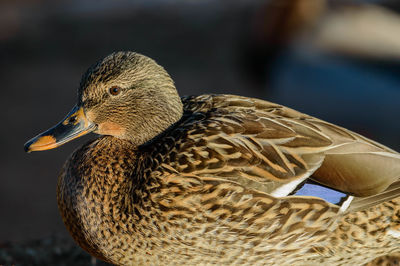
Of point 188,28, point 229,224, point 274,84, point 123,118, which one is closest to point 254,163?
point 229,224

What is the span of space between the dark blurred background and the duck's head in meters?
2.88

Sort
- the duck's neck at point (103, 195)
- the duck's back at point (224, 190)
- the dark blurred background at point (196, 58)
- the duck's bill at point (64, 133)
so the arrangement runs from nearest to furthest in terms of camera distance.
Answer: the duck's back at point (224, 190)
the duck's neck at point (103, 195)
the duck's bill at point (64, 133)
the dark blurred background at point (196, 58)

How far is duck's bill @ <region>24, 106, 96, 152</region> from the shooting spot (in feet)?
11.5

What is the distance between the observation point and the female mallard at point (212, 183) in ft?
10.7

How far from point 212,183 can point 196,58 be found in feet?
24.1

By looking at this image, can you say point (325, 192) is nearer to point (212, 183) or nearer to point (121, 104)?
point (212, 183)

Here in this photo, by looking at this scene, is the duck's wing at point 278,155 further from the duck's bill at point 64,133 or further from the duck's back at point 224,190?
the duck's bill at point 64,133

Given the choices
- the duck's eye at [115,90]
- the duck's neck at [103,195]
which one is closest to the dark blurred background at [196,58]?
the duck's neck at [103,195]

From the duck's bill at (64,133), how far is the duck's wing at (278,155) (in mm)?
573

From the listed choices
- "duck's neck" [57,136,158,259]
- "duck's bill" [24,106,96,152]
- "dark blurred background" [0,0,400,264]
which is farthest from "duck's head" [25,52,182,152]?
"dark blurred background" [0,0,400,264]

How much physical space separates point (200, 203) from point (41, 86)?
697cm

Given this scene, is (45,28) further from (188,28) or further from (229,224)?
(229,224)

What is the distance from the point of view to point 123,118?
11.9ft

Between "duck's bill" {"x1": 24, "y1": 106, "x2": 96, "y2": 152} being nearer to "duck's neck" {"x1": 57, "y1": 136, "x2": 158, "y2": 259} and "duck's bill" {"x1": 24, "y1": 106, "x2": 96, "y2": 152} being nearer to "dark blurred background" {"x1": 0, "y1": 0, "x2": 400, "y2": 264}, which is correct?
"duck's neck" {"x1": 57, "y1": 136, "x2": 158, "y2": 259}
